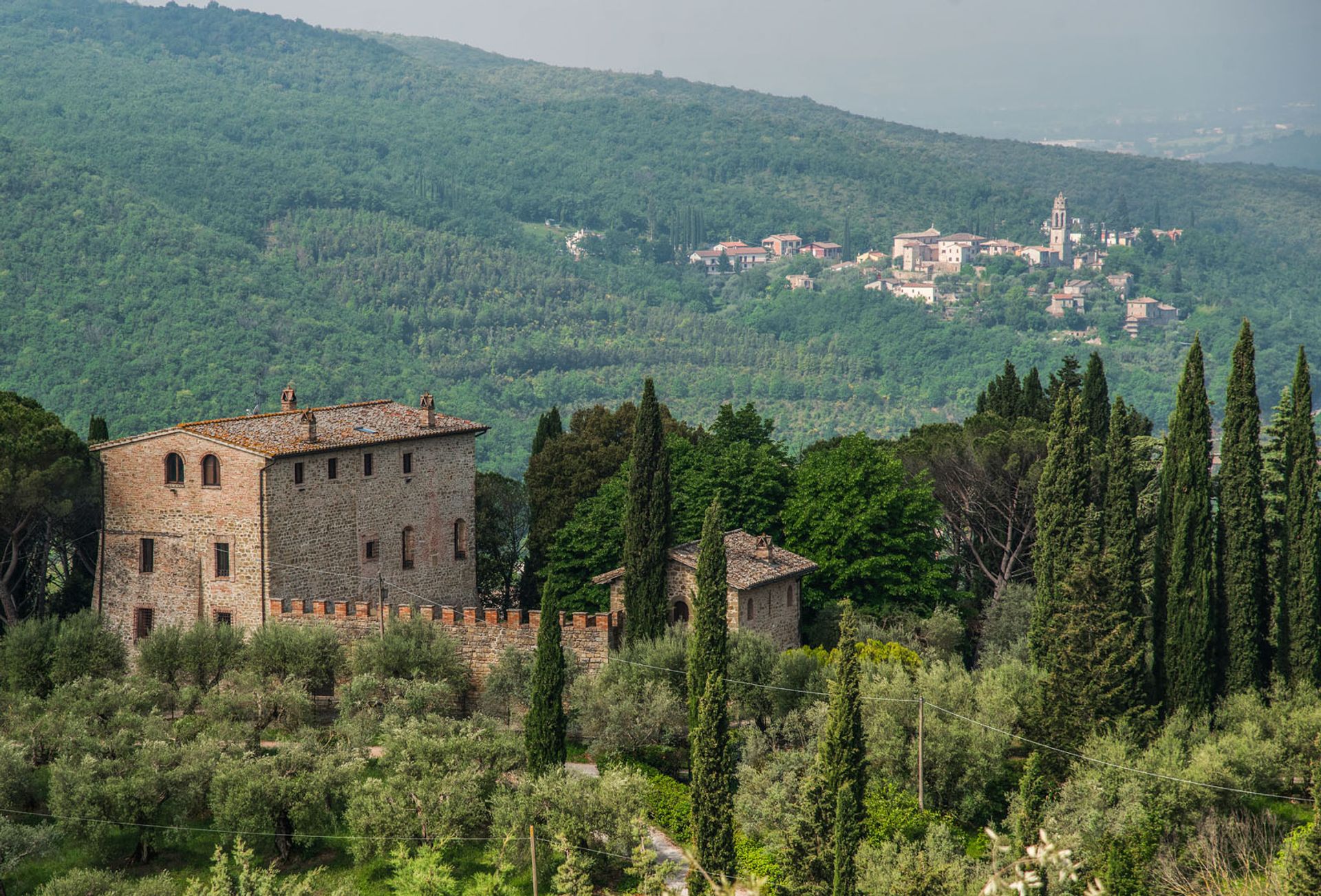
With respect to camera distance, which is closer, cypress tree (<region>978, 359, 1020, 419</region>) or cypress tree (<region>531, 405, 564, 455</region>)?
cypress tree (<region>531, 405, 564, 455</region>)

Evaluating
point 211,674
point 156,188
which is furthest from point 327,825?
point 156,188

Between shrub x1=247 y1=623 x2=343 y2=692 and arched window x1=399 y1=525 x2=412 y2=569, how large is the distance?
4765mm

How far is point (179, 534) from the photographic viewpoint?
124 ft

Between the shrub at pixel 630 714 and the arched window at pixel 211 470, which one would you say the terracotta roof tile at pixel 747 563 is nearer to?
the shrub at pixel 630 714

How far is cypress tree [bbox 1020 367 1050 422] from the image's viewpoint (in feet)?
172

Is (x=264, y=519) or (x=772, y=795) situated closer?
(x=772, y=795)

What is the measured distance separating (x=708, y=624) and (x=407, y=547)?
12.0 meters

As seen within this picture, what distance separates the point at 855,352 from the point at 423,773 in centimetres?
12473

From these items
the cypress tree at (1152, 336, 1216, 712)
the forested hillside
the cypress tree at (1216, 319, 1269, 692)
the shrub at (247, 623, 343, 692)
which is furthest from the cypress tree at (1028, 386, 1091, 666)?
the forested hillside

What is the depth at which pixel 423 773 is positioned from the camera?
99.7 feet

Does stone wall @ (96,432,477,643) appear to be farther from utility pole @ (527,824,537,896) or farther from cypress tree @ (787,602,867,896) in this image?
cypress tree @ (787,602,867,896)

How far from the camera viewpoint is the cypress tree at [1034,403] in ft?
172

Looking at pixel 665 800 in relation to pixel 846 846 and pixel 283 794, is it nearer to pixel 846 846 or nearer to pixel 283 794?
pixel 846 846

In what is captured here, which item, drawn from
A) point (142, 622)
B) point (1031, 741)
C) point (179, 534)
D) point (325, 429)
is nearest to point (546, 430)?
point (325, 429)
